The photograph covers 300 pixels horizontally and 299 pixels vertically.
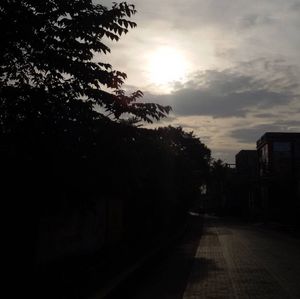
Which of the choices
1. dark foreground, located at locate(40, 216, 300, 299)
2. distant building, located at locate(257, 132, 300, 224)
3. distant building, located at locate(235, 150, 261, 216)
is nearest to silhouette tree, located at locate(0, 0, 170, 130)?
dark foreground, located at locate(40, 216, 300, 299)

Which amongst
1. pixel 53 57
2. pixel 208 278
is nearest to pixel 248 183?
pixel 208 278

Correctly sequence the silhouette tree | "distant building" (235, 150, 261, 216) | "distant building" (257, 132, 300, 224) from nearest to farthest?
the silhouette tree < "distant building" (257, 132, 300, 224) < "distant building" (235, 150, 261, 216)

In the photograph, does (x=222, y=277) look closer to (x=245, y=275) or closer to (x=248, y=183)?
(x=245, y=275)

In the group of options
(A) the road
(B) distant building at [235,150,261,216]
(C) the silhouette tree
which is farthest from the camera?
(B) distant building at [235,150,261,216]

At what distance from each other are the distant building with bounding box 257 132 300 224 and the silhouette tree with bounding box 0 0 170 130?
160 feet

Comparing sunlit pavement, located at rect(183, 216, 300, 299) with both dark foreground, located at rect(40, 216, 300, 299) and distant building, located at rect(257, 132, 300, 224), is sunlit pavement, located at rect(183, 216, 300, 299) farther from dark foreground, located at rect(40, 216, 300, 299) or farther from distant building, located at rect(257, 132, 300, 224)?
distant building, located at rect(257, 132, 300, 224)

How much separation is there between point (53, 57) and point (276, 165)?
67.2 m

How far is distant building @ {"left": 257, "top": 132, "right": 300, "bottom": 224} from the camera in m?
61.5

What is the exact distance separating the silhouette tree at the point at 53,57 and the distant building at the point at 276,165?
48832mm

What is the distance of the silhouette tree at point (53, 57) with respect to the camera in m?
9.30

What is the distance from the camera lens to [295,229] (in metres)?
39.5

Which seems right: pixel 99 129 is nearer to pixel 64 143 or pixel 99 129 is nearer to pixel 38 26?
pixel 64 143

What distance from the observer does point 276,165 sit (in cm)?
7475

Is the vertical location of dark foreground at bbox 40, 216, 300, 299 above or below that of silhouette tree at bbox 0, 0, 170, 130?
below
